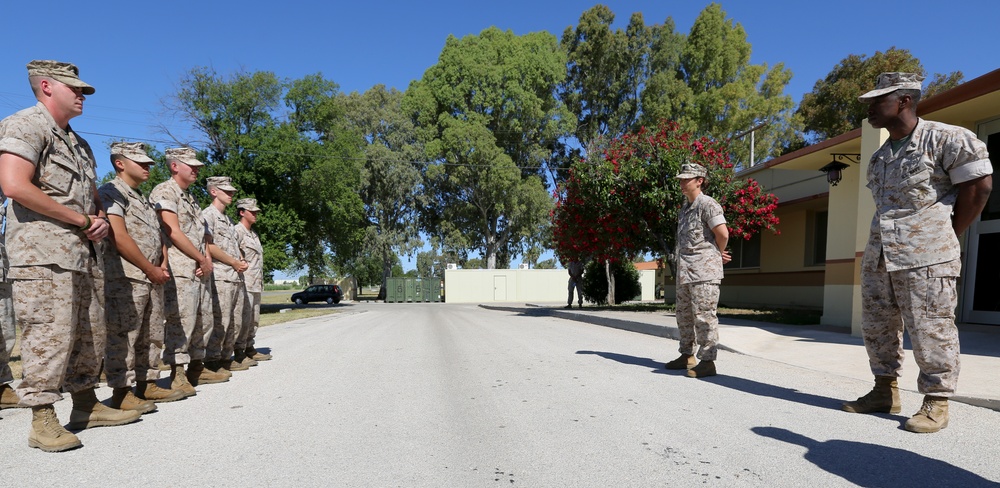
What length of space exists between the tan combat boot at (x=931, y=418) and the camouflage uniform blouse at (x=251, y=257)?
6.12 metres

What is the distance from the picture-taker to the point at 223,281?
549 cm

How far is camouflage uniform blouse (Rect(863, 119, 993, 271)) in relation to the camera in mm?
3381

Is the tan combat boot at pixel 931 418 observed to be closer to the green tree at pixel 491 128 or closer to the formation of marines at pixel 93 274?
the formation of marines at pixel 93 274

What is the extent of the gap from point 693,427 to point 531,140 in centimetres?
3356

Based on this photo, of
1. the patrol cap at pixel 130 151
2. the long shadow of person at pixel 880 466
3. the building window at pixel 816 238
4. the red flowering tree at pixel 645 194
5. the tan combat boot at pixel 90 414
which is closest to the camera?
the long shadow of person at pixel 880 466

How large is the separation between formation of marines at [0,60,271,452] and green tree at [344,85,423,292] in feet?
103

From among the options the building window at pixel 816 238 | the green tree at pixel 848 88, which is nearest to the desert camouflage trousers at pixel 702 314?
the building window at pixel 816 238

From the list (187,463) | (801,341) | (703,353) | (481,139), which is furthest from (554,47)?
(187,463)

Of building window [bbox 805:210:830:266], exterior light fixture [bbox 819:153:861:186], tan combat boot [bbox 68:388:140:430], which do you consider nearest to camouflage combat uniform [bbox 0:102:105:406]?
tan combat boot [bbox 68:388:140:430]

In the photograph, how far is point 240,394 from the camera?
4.70m

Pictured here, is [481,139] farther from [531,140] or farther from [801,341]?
[801,341]

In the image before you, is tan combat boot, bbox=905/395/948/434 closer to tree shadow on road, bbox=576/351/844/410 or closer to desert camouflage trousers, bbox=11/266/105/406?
tree shadow on road, bbox=576/351/844/410

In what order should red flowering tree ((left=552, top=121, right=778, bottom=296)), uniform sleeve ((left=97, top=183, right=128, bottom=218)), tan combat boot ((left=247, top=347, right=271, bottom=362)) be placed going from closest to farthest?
uniform sleeve ((left=97, top=183, right=128, bottom=218)) < tan combat boot ((left=247, top=347, right=271, bottom=362)) < red flowering tree ((left=552, top=121, right=778, bottom=296))

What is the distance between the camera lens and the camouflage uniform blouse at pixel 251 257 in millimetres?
6242
